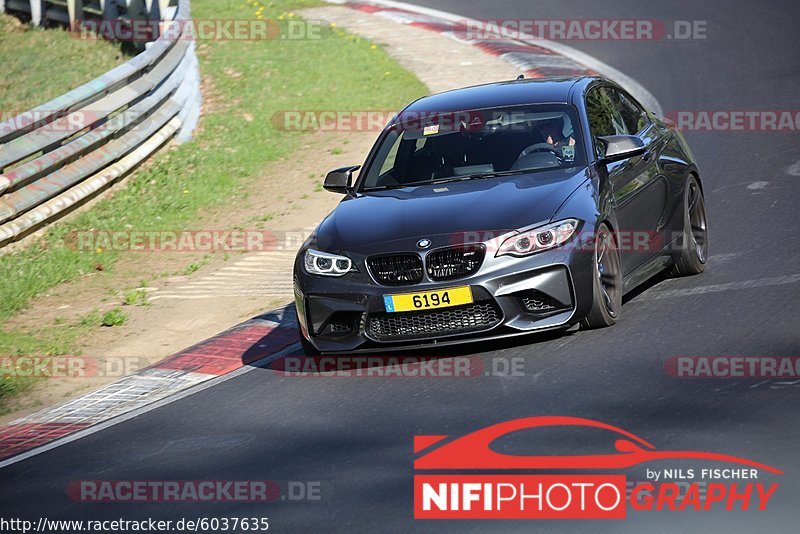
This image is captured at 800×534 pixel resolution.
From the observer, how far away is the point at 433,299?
26.3ft

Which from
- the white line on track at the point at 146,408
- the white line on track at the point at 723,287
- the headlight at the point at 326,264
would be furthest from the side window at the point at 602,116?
the white line on track at the point at 146,408

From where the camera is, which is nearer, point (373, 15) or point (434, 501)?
point (434, 501)

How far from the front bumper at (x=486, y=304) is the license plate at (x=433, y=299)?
3 cm

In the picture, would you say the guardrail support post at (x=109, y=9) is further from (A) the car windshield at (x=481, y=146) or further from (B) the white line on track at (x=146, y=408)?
(B) the white line on track at (x=146, y=408)

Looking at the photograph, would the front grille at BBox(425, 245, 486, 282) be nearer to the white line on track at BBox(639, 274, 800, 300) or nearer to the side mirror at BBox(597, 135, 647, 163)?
the side mirror at BBox(597, 135, 647, 163)

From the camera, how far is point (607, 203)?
8680mm

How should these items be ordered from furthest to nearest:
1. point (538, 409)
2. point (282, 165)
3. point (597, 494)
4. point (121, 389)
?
point (282, 165) < point (121, 389) < point (538, 409) < point (597, 494)

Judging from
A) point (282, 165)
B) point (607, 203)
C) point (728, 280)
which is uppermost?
point (607, 203)

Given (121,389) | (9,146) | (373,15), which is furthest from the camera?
(373,15)

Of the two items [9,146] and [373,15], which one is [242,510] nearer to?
[9,146]

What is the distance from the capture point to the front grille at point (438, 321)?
8.03 meters

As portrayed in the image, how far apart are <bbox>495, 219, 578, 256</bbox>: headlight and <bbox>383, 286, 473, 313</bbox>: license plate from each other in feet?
1.08

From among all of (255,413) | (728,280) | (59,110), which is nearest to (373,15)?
(59,110)

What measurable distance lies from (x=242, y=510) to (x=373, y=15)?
1898 centimetres
